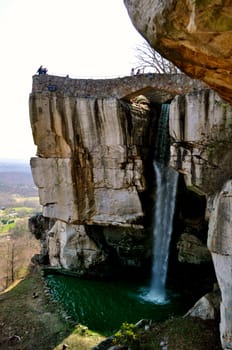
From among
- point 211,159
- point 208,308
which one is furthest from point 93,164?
point 208,308

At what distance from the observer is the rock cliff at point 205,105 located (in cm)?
464

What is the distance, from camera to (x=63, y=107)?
49.5 ft

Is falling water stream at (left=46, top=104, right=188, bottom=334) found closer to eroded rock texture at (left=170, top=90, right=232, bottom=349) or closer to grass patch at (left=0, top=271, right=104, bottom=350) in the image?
grass patch at (left=0, top=271, right=104, bottom=350)

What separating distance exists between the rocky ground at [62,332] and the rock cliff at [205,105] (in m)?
1.24

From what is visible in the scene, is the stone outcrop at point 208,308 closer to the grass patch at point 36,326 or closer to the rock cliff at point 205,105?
the rock cliff at point 205,105

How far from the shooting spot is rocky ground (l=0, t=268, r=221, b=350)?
9.42 meters

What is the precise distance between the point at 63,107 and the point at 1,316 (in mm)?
9390

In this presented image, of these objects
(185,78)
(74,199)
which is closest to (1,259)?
(74,199)

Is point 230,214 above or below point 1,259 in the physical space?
above

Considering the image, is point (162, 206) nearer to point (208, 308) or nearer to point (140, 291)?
point (140, 291)

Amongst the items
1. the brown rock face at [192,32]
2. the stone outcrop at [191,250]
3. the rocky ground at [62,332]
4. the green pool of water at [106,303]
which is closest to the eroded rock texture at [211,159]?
the rocky ground at [62,332]

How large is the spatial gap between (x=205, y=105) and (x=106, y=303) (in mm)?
9362

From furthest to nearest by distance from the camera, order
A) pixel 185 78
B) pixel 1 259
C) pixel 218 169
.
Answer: pixel 1 259 < pixel 185 78 < pixel 218 169

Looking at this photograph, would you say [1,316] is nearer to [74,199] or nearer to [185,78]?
[74,199]
